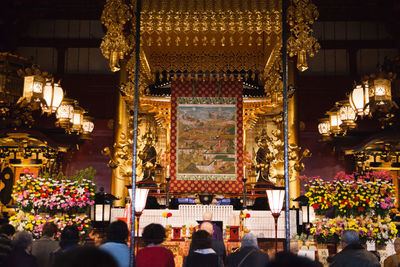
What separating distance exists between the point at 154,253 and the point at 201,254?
0.43 metres

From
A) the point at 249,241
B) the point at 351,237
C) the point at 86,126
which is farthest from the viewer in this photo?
the point at 86,126

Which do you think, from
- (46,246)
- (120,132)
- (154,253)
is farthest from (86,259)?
(120,132)

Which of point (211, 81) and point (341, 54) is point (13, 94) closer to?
point (211, 81)

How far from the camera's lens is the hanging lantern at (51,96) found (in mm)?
7512

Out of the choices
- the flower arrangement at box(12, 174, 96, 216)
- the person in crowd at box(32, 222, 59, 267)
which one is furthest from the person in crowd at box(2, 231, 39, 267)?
the flower arrangement at box(12, 174, 96, 216)

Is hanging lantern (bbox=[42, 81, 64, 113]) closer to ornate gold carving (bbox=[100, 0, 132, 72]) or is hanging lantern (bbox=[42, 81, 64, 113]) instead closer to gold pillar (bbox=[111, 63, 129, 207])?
gold pillar (bbox=[111, 63, 129, 207])

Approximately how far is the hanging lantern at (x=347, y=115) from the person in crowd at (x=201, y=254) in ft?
18.8

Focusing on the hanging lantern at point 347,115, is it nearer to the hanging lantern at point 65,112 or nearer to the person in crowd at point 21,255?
the hanging lantern at point 65,112

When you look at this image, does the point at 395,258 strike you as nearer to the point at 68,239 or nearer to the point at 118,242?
the point at 118,242

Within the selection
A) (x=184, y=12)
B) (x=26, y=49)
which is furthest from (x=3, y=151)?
(x=184, y=12)

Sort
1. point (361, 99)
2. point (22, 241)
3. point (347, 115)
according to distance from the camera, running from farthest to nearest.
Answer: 1. point (347, 115)
2. point (361, 99)
3. point (22, 241)

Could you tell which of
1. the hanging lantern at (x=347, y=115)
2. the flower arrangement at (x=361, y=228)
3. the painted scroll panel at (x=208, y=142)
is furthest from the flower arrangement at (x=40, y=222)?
the hanging lantern at (x=347, y=115)

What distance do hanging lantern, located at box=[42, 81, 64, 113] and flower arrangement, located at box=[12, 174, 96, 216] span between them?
2.16 m

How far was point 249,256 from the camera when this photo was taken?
11.6 ft
